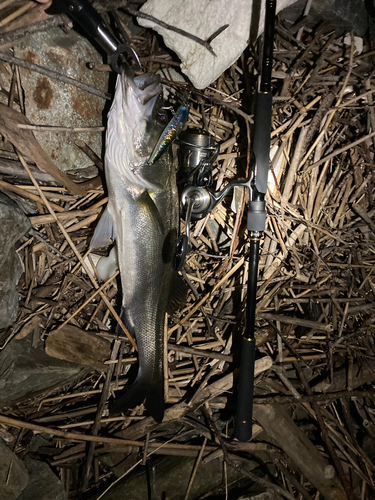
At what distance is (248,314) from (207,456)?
1.25 metres

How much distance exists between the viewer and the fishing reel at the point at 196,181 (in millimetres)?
2046

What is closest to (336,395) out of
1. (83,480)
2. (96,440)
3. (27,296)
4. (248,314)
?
(248,314)

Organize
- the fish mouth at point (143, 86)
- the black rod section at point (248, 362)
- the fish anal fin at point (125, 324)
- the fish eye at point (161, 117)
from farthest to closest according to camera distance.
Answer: the fish anal fin at point (125, 324), the black rod section at point (248, 362), the fish eye at point (161, 117), the fish mouth at point (143, 86)

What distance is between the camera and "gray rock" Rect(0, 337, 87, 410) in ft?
7.27

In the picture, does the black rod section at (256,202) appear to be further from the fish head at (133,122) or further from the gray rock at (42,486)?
the gray rock at (42,486)

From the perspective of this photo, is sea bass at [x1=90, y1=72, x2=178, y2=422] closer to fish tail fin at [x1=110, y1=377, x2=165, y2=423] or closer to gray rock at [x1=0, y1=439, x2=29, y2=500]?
fish tail fin at [x1=110, y1=377, x2=165, y2=423]

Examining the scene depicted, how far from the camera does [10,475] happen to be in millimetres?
2232

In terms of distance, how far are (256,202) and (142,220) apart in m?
0.78

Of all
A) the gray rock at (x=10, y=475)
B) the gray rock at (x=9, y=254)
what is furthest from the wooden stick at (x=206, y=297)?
the gray rock at (x=10, y=475)

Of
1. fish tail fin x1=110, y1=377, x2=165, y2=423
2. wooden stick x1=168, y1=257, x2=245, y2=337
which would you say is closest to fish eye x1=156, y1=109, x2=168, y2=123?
wooden stick x1=168, y1=257, x2=245, y2=337

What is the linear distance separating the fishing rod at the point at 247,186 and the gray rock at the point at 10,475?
1.61 m

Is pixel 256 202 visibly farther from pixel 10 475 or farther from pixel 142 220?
pixel 10 475

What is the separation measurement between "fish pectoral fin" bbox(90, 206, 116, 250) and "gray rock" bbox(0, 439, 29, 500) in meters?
1.63

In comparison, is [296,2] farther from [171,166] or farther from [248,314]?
[248,314]
